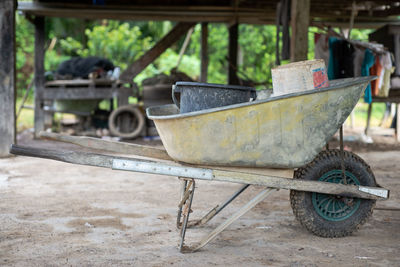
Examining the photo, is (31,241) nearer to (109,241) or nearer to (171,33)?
(109,241)

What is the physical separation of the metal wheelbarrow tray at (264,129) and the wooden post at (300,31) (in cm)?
302

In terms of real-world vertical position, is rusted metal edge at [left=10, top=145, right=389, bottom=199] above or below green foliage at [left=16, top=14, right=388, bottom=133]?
below

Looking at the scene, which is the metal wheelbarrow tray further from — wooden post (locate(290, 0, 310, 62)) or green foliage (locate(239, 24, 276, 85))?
green foliage (locate(239, 24, 276, 85))

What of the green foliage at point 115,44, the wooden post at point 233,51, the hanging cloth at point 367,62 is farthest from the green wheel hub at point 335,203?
the green foliage at point 115,44

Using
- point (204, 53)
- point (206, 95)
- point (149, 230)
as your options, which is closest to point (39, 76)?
point (204, 53)

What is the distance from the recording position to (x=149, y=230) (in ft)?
11.9

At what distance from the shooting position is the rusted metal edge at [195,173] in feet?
9.43

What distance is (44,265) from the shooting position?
2.83m

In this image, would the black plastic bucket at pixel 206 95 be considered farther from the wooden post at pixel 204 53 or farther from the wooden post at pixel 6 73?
the wooden post at pixel 204 53

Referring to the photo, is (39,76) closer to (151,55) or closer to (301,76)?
(151,55)

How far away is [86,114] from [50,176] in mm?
5217

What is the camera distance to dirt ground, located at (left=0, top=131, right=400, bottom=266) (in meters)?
2.99

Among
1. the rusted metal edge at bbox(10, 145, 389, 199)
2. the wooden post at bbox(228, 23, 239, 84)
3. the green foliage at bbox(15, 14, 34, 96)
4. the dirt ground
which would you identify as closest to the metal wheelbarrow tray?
the rusted metal edge at bbox(10, 145, 389, 199)

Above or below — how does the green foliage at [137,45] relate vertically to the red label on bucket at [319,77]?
above
